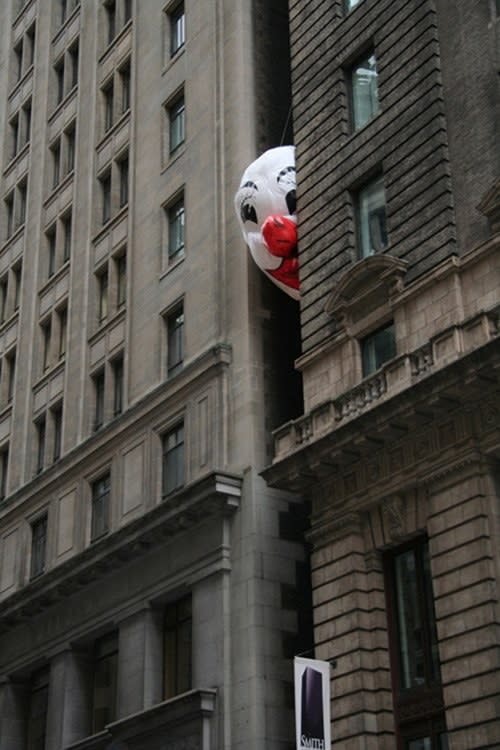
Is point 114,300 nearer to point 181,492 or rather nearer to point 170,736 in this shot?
point 181,492

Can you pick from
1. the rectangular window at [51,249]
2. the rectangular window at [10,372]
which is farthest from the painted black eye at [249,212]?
the rectangular window at [10,372]

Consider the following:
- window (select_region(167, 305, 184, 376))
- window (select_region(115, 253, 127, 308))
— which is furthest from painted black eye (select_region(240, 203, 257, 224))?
window (select_region(115, 253, 127, 308))

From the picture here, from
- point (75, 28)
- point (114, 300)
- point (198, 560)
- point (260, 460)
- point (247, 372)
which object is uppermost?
point (75, 28)

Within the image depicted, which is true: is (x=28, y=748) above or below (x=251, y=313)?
below

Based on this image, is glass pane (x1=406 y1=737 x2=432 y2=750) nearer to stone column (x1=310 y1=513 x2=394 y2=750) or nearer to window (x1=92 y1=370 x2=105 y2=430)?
stone column (x1=310 y1=513 x2=394 y2=750)

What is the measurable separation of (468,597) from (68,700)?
1674 cm

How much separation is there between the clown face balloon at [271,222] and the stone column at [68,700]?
13317mm

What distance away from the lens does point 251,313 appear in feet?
120

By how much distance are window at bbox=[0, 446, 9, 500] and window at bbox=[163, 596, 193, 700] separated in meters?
13.8

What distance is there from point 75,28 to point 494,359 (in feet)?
110

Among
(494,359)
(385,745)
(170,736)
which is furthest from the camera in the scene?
(170,736)

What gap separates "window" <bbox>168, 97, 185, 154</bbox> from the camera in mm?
42781

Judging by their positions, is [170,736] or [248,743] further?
[170,736]

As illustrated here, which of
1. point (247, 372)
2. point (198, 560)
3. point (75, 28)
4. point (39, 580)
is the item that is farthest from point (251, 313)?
point (75, 28)
